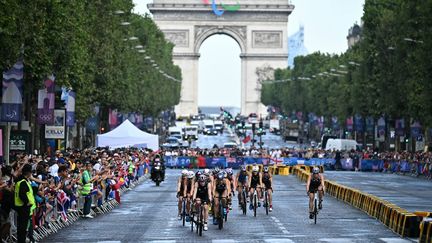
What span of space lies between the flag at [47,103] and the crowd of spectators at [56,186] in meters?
3.18

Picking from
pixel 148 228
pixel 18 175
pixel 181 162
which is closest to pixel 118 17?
pixel 181 162

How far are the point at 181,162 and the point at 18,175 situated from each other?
78511 mm

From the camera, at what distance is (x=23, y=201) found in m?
32.8

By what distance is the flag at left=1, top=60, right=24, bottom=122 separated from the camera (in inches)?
1959

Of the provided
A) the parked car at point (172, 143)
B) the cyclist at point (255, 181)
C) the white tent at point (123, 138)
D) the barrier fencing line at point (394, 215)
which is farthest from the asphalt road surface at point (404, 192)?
the parked car at point (172, 143)

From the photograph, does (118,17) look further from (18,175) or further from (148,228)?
(18,175)

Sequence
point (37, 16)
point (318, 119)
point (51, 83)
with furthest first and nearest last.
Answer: point (318, 119) < point (51, 83) < point (37, 16)

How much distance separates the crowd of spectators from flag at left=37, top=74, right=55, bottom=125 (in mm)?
3178

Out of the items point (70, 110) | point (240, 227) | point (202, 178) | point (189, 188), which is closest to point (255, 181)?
point (240, 227)

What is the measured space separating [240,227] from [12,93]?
454 inches

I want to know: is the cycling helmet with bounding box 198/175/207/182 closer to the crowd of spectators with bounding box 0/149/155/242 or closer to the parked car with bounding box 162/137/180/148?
the crowd of spectators with bounding box 0/149/155/242

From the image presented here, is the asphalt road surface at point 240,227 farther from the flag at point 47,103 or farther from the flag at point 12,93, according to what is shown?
the flag at point 47,103

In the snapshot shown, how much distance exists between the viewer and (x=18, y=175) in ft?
109

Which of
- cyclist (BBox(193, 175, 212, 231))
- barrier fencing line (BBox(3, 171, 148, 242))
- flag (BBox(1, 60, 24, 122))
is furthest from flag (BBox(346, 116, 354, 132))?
cyclist (BBox(193, 175, 212, 231))
